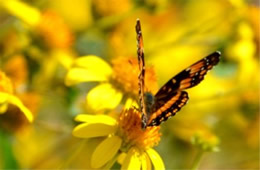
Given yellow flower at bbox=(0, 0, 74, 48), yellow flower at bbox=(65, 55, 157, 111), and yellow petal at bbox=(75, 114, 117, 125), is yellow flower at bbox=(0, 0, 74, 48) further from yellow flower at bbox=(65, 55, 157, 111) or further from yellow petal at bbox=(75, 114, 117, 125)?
yellow petal at bbox=(75, 114, 117, 125)

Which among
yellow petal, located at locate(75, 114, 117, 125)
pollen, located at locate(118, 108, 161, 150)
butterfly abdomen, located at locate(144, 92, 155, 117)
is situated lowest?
pollen, located at locate(118, 108, 161, 150)

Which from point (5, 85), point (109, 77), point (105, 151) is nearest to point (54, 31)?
point (109, 77)

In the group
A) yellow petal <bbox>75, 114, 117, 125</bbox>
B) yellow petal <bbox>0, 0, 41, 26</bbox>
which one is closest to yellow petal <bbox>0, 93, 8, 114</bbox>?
yellow petal <bbox>75, 114, 117, 125</bbox>

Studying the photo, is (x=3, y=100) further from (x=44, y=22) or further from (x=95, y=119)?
(x=44, y=22)

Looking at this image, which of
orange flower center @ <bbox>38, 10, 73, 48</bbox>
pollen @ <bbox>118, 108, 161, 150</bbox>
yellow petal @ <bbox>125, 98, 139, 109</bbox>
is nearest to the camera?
pollen @ <bbox>118, 108, 161, 150</bbox>

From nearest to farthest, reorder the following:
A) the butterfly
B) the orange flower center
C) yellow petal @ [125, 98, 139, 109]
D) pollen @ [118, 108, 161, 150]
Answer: the butterfly → pollen @ [118, 108, 161, 150] → yellow petal @ [125, 98, 139, 109] → the orange flower center
